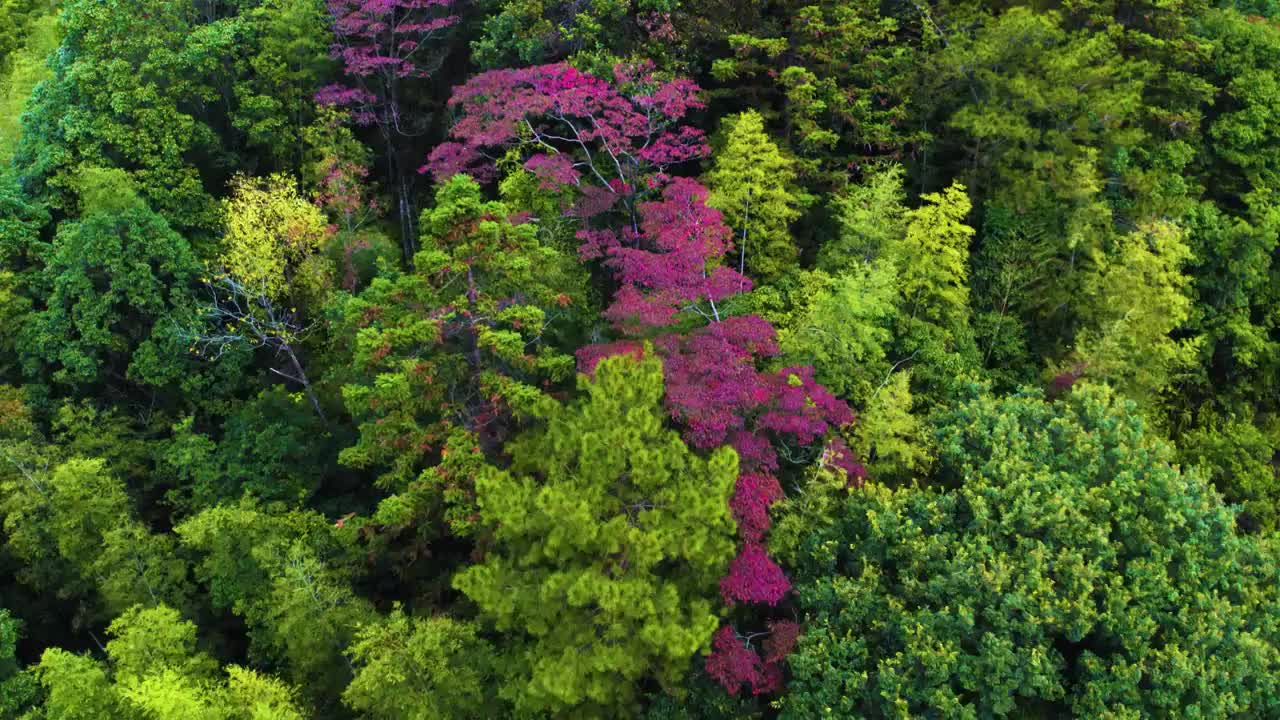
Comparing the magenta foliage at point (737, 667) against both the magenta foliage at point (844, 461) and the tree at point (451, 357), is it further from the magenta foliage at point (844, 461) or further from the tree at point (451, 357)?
the tree at point (451, 357)

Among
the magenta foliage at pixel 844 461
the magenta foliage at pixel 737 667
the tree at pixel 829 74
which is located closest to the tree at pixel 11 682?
the magenta foliage at pixel 737 667

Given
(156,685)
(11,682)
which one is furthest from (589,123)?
(11,682)

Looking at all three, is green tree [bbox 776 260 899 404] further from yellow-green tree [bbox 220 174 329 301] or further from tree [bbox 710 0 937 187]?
yellow-green tree [bbox 220 174 329 301]

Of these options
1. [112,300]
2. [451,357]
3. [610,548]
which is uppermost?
[451,357]

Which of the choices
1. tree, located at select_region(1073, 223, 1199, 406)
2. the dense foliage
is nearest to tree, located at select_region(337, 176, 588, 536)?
the dense foliage

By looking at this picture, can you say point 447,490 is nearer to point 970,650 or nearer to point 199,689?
point 199,689

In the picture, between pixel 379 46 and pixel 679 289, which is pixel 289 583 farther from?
pixel 379 46
